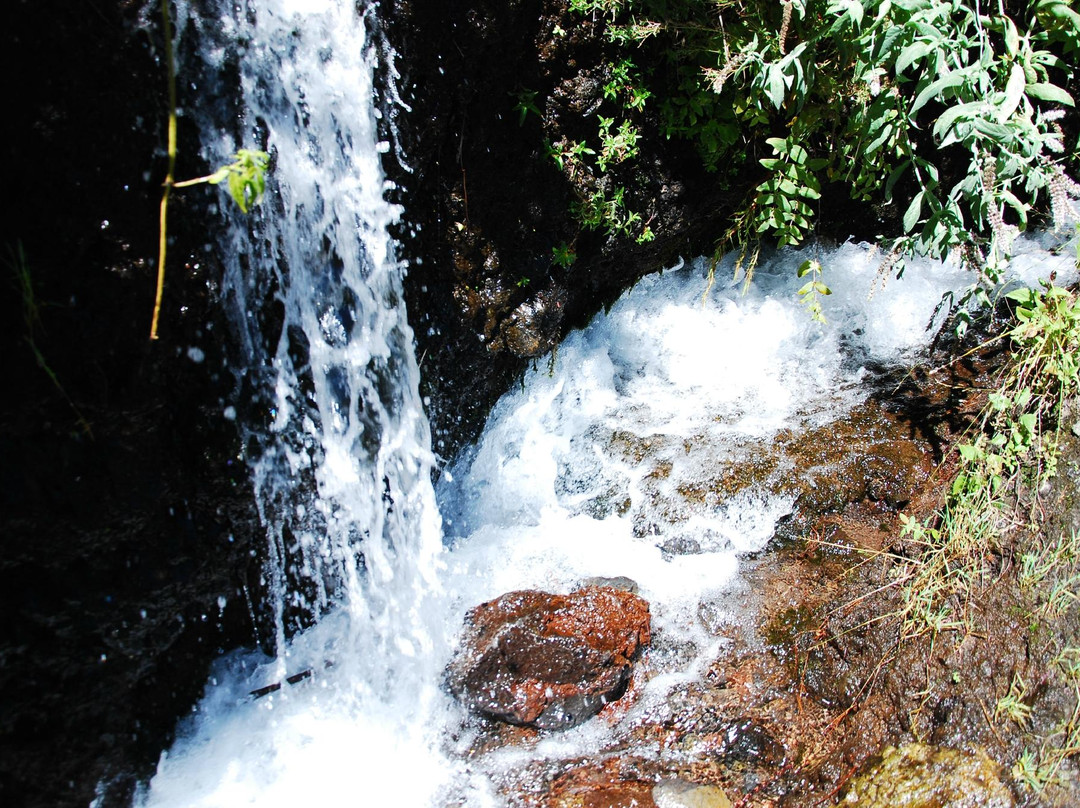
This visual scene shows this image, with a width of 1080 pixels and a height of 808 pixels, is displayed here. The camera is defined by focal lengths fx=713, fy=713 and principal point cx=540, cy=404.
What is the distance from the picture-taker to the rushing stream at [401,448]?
9.26 ft

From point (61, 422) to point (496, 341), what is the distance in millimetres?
2054

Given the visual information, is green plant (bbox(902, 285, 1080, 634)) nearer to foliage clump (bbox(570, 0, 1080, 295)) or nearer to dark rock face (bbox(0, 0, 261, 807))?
foliage clump (bbox(570, 0, 1080, 295))

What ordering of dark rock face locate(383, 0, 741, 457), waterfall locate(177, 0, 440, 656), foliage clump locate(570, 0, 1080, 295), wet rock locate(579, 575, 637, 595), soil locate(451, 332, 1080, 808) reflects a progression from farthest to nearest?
1. wet rock locate(579, 575, 637, 595)
2. dark rock face locate(383, 0, 741, 457)
3. foliage clump locate(570, 0, 1080, 295)
4. waterfall locate(177, 0, 440, 656)
5. soil locate(451, 332, 1080, 808)

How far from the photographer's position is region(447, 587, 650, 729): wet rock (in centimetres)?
297

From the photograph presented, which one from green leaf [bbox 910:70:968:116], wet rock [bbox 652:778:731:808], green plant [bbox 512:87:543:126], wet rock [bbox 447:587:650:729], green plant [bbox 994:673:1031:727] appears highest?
green plant [bbox 512:87:543:126]

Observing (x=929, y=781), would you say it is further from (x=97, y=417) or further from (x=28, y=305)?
(x=28, y=305)

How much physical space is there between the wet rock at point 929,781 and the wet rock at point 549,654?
99 cm

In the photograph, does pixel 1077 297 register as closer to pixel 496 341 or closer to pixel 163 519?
pixel 496 341

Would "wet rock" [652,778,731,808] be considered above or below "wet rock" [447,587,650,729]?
below

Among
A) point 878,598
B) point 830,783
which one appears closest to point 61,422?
point 830,783

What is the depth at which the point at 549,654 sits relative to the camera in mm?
3070

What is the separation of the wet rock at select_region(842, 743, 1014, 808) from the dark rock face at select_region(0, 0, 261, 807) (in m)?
2.63

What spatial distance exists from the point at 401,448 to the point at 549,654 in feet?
4.06

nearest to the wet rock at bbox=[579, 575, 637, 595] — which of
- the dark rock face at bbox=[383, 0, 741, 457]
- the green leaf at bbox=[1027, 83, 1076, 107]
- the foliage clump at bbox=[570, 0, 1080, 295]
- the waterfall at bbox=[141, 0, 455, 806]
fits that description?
the waterfall at bbox=[141, 0, 455, 806]
